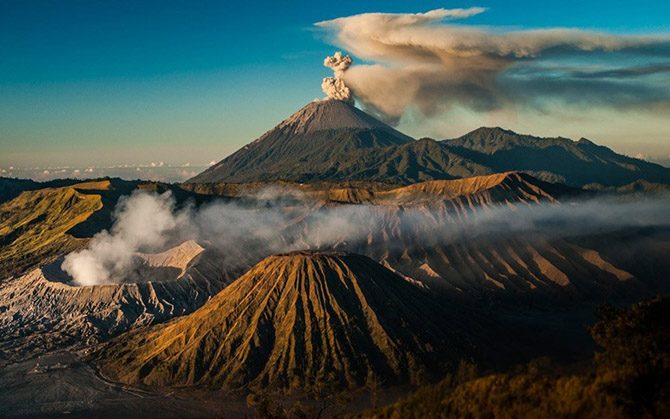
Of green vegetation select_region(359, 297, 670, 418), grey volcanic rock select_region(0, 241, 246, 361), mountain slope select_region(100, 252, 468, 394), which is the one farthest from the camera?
grey volcanic rock select_region(0, 241, 246, 361)

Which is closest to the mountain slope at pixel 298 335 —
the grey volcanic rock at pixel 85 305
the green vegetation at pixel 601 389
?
the grey volcanic rock at pixel 85 305

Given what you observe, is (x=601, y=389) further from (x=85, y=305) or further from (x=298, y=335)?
(x=85, y=305)

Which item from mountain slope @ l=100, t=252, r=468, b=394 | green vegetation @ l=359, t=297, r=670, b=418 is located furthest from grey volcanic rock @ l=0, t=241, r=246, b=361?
green vegetation @ l=359, t=297, r=670, b=418

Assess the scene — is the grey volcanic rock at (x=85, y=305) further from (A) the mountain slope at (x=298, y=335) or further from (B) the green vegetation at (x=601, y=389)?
(B) the green vegetation at (x=601, y=389)

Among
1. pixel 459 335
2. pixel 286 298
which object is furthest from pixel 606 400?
pixel 286 298

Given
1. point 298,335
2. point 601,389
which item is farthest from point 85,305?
point 601,389

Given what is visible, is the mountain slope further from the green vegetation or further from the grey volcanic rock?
the green vegetation
